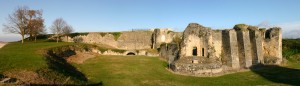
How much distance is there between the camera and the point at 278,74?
2916 cm

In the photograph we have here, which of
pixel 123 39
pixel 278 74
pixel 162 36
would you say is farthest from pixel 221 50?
pixel 123 39

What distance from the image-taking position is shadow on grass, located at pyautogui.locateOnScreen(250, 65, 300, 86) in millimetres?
25513

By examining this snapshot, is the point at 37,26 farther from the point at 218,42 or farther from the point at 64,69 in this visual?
the point at 218,42

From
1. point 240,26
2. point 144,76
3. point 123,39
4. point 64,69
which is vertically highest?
point 240,26

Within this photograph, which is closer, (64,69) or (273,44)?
(64,69)

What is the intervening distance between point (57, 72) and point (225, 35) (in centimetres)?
2085

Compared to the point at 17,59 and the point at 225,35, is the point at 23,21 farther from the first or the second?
the point at 225,35

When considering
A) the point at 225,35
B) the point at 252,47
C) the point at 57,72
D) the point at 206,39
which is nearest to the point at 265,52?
the point at 252,47

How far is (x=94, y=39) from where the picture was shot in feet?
166

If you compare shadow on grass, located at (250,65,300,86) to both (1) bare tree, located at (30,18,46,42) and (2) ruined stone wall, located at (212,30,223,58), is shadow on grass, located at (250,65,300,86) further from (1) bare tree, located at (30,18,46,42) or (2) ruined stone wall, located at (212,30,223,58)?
(1) bare tree, located at (30,18,46,42)

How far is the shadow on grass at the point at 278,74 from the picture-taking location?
83.7ft

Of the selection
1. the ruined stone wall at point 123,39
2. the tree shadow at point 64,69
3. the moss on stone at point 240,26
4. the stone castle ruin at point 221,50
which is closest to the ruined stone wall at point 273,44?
the stone castle ruin at point 221,50

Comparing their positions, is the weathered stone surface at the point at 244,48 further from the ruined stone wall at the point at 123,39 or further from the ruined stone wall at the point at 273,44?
the ruined stone wall at the point at 123,39

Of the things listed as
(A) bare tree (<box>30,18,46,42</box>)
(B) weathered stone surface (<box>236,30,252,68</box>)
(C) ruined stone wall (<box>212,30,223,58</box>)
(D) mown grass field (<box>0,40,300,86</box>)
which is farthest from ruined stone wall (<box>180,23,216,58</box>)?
(A) bare tree (<box>30,18,46,42</box>)
